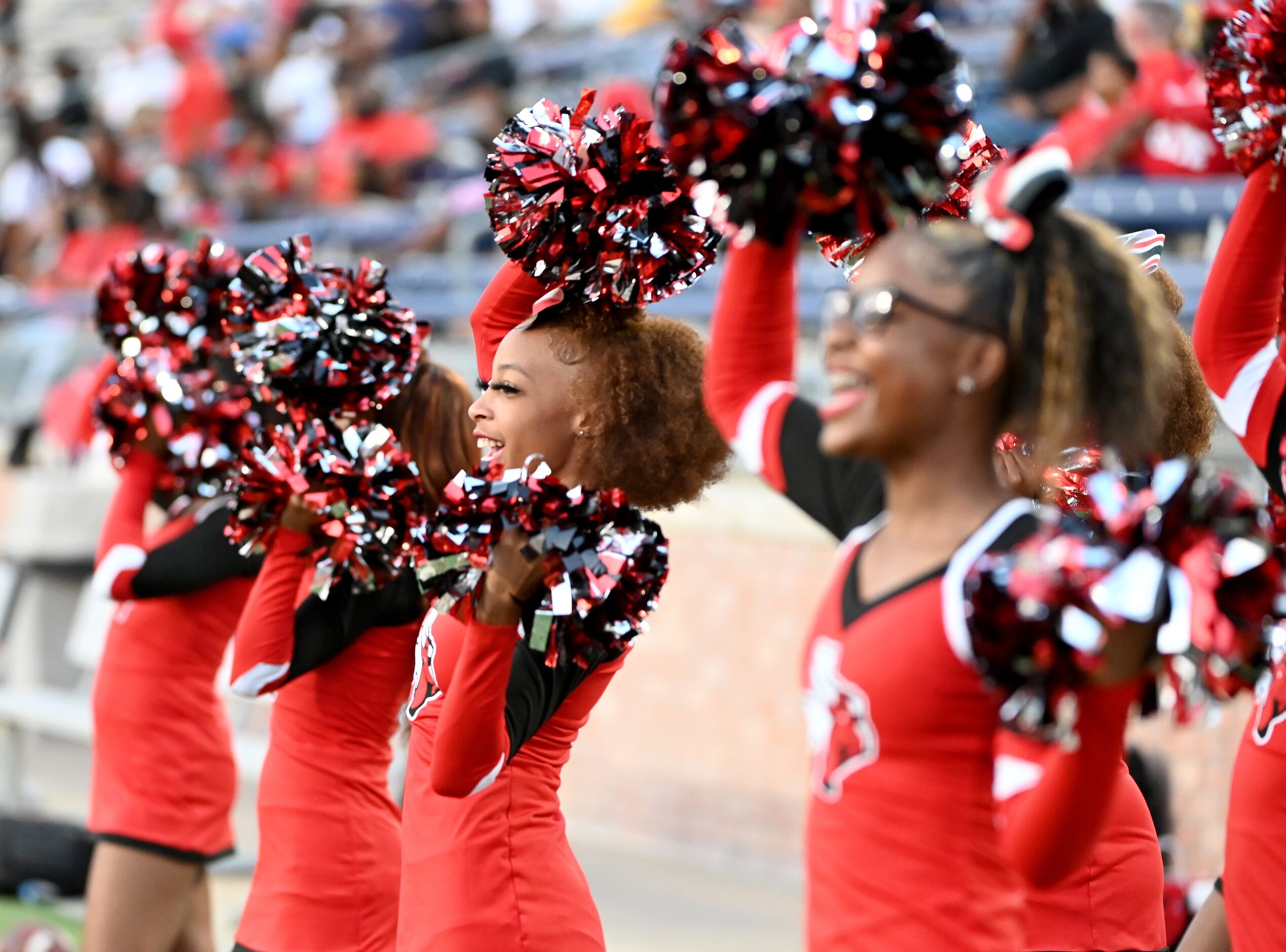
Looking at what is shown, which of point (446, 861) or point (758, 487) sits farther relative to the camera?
point (758, 487)

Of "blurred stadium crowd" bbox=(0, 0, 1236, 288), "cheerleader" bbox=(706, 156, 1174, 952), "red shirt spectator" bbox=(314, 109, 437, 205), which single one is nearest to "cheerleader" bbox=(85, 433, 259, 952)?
"cheerleader" bbox=(706, 156, 1174, 952)

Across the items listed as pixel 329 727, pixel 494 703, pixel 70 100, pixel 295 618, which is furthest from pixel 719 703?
pixel 70 100

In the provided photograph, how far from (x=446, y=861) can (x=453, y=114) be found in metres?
8.45

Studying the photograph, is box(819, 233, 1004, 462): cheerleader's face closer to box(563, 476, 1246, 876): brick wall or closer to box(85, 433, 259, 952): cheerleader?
box(85, 433, 259, 952): cheerleader

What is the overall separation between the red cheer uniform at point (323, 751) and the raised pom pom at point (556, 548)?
794mm

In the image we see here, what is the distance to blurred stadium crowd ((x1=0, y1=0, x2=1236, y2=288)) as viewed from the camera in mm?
6297

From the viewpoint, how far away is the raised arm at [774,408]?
1.98m

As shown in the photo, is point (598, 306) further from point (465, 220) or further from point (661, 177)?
point (465, 220)

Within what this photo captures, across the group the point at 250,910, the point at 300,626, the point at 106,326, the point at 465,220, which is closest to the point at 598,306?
the point at 300,626

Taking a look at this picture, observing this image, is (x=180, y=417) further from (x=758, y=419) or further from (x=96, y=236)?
(x=96, y=236)

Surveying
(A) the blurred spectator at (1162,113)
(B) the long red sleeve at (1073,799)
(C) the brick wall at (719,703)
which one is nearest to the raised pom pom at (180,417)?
(B) the long red sleeve at (1073,799)

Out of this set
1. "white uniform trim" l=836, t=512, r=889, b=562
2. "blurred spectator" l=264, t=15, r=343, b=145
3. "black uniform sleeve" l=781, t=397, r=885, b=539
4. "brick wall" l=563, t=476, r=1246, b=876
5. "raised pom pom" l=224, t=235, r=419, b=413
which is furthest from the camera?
"blurred spectator" l=264, t=15, r=343, b=145

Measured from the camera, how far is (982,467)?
1800mm

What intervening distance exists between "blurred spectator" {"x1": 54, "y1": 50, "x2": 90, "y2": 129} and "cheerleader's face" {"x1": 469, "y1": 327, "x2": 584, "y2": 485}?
460 inches
